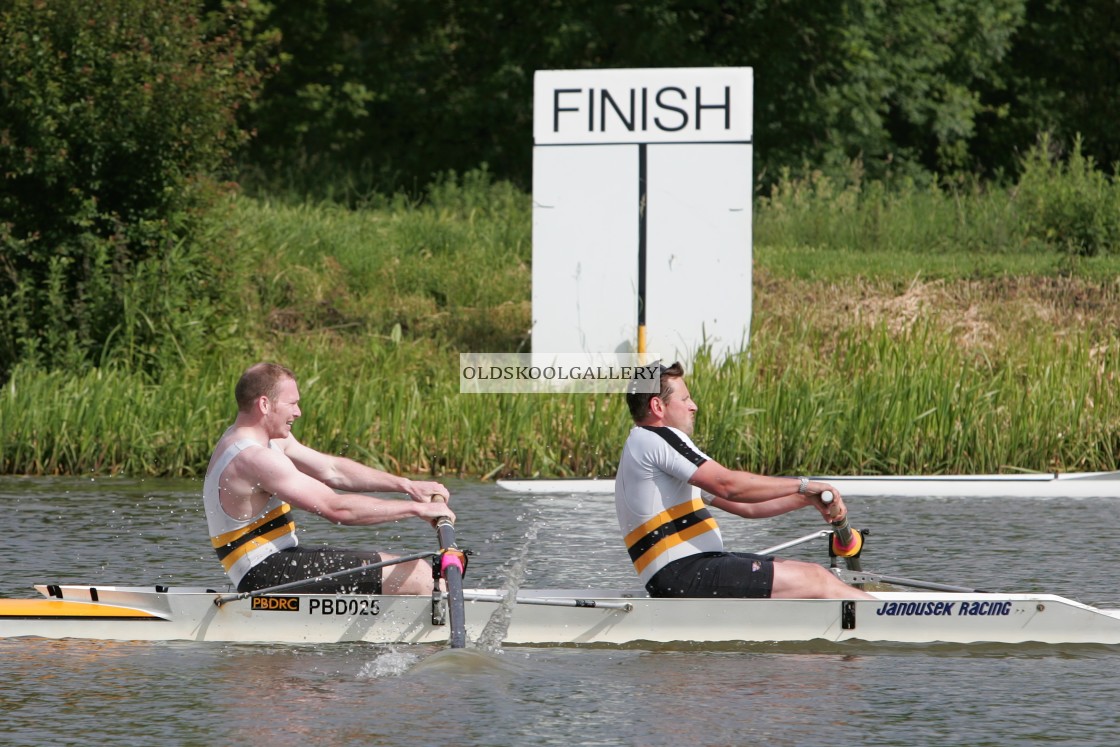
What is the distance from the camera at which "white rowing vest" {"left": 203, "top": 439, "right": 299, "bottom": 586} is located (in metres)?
8.15

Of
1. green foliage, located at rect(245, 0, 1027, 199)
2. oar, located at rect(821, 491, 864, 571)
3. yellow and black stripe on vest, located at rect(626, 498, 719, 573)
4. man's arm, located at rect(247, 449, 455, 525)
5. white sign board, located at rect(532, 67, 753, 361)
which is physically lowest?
oar, located at rect(821, 491, 864, 571)

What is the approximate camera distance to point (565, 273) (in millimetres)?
17328

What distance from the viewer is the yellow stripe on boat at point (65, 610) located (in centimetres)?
840

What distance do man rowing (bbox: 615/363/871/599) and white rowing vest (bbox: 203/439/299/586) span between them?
1.62m

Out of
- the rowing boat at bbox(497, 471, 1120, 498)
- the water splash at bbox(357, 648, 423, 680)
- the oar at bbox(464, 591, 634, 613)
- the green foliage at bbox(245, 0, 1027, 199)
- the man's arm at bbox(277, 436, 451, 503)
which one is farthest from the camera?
the green foliage at bbox(245, 0, 1027, 199)

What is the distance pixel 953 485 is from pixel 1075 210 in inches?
409

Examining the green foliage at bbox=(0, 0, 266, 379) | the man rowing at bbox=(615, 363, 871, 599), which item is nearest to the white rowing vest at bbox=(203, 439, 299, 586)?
the man rowing at bbox=(615, 363, 871, 599)

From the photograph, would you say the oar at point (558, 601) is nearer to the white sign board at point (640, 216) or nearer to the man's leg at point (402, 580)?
the man's leg at point (402, 580)

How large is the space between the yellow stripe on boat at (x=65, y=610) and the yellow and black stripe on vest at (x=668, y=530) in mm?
2349

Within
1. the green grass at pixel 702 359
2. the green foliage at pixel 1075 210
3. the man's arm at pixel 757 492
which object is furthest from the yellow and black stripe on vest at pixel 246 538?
the green foliage at pixel 1075 210

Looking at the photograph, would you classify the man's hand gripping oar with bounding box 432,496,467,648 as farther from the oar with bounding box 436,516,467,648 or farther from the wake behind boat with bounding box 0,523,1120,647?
the wake behind boat with bounding box 0,523,1120,647

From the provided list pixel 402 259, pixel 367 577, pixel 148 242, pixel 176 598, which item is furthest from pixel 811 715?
pixel 402 259

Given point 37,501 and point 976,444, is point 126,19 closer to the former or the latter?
point 37,501

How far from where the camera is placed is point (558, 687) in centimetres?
765
